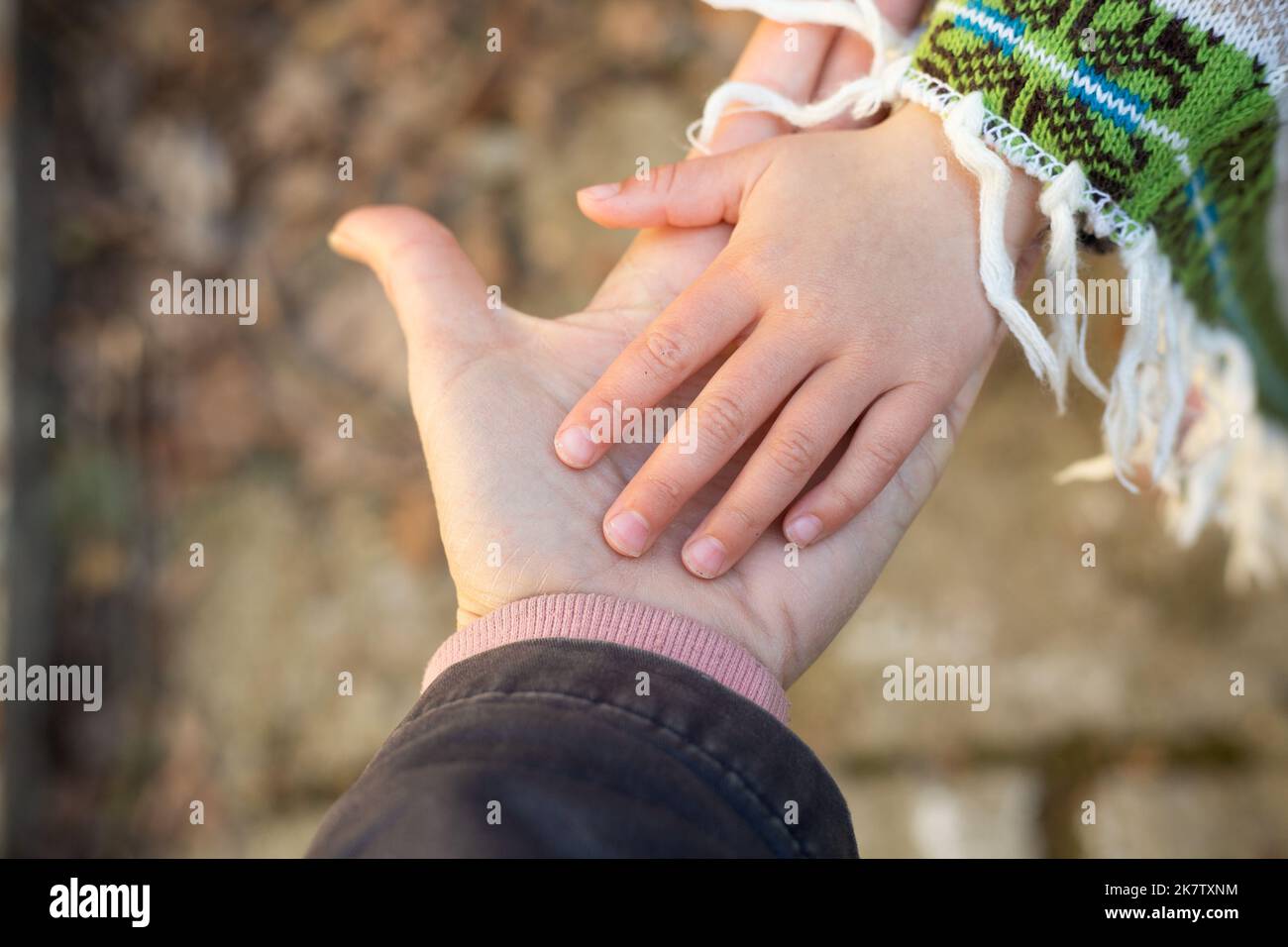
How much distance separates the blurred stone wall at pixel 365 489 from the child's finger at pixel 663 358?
809 mm

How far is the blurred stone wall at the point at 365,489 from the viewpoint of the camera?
158 centimetres

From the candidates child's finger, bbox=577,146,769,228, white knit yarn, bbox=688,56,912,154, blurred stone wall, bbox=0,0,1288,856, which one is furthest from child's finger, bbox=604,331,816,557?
blurred stone wall, bbox=0,0,1288,856

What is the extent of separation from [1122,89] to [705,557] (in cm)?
55

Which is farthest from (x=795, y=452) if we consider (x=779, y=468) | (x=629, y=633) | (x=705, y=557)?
(x=629, y=633)

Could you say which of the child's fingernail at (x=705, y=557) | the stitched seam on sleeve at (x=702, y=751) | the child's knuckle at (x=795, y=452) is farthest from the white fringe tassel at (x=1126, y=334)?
the stitched seam on sleeve at (x=702, y=751)

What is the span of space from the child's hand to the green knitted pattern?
0.21 ft

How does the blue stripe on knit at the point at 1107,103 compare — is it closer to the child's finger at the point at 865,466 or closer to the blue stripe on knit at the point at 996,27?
the blue stripe on knit at the point at 996,27

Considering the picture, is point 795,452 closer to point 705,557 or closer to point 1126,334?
point 705,557

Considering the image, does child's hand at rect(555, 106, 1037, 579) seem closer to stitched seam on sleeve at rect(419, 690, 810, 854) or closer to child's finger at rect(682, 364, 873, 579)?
child's finger at rect(682, 364, 873, 579)

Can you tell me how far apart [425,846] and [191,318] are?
4.66ft

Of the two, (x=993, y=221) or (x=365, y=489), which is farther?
(x=365, y=489)

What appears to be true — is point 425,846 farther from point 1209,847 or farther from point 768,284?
point 1209,847

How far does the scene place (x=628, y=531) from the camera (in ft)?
2.91
